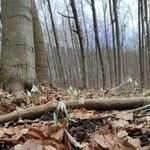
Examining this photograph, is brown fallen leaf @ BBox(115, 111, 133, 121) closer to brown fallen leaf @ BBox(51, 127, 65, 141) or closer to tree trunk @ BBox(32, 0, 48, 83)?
brown fallen leaf @ BBox(51, 127, 65, 141)

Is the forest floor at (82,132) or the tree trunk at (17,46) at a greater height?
the tree trunk at (17,46)

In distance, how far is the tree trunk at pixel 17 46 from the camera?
14.9 feet

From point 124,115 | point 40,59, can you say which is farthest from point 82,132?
point 40,59

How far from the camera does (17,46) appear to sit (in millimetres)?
4711

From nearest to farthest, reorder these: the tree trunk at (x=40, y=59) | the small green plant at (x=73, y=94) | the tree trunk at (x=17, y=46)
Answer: the small green plant at (x=73, y=94) < the tree trunk at (x=17, y=46) < the tree trunk at (x=40, y=59)

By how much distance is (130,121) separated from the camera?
83.0 inches

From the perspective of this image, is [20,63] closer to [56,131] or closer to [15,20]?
[15,20]

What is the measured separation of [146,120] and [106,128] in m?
0.29

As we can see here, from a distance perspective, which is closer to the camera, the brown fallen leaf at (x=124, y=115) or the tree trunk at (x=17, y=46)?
the brown fallen leaf at (x=124, y=115)

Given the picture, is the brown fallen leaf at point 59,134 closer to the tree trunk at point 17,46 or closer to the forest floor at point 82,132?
the forest floor at point 82,132

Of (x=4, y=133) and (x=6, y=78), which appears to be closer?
(x=4, y=133)

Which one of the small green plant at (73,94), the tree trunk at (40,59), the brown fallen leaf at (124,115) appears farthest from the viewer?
the tree trunk at (40,59)

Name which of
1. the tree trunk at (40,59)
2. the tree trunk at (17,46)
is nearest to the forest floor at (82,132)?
the tree trunk at (17,46)

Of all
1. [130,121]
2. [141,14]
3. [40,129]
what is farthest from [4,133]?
[141,14]
